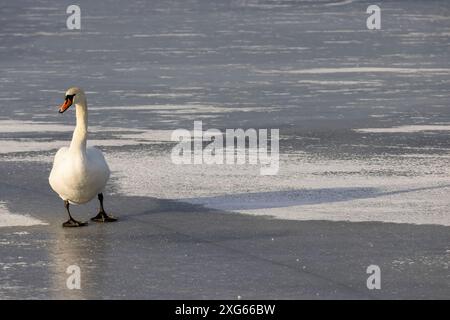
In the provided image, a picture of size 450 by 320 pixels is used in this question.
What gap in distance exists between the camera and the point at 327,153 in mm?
16391

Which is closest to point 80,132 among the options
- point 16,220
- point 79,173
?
point 79,173

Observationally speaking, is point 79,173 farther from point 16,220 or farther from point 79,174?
point 16,220

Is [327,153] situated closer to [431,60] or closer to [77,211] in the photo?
[77,211]

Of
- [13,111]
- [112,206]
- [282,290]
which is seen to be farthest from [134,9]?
[282,290]

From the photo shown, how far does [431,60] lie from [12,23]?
16492 mm
